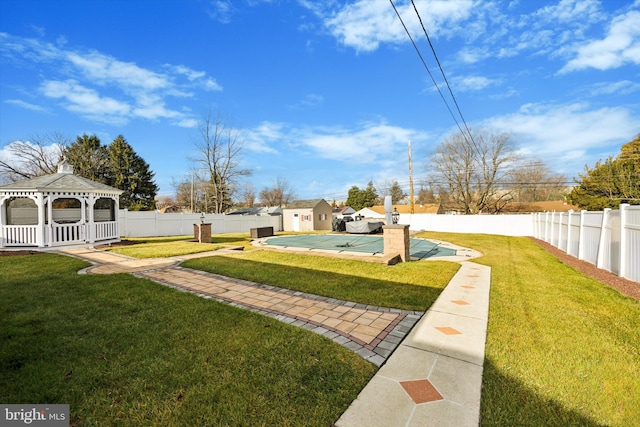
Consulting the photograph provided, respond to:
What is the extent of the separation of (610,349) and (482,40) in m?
8.74

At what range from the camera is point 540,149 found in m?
26.6

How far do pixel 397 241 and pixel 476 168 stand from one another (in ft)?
82.6

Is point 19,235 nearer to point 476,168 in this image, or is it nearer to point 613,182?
point 476,168

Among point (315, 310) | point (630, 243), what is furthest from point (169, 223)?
point (630, 243)

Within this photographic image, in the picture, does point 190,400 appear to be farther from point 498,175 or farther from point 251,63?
point 498,175

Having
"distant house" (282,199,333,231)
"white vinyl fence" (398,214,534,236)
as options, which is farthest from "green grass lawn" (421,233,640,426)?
"distant house" (282,199,333,231)

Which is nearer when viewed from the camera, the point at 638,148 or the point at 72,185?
the point at 72,185

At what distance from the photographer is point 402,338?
9.78 feet

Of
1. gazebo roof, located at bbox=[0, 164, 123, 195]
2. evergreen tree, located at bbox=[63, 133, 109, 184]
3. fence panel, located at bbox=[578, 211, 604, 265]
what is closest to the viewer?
fence panel, located at bbox=[578, 211, 604, 265]

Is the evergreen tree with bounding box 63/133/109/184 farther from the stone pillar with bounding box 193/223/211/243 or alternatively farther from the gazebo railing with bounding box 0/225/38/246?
the stone pillar with bounding box 193/223/211/243

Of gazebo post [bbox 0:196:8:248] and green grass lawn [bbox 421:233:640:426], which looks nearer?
green grass lawn [bbox 421:233:640:426]

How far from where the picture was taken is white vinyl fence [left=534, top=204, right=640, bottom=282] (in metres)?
5.19

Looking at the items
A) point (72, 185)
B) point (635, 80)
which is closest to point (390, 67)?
point (635, 80)

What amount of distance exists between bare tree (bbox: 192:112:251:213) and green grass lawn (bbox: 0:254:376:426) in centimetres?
2539
